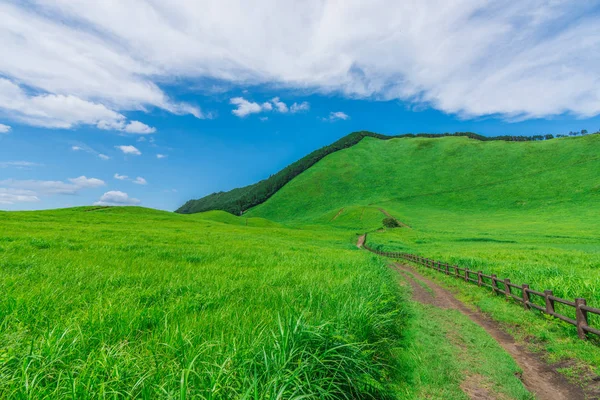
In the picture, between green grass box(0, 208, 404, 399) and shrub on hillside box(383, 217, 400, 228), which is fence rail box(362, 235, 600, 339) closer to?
green grass box(0, 208, 404, 399)

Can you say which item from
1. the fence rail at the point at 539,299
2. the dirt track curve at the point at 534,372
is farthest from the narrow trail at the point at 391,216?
the dirt track curve at the point at 534,372

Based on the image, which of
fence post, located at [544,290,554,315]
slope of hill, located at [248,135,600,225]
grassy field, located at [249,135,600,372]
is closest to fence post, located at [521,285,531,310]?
fence post, located at [544,290,554,315]

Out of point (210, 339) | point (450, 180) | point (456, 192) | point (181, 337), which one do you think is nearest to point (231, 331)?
point (210, 339)

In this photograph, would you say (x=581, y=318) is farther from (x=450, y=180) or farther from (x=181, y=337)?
(x=450, y=180)

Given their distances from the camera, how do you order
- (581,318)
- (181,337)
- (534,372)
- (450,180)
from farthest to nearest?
1. (450,180)
2. (581,318)
3. (534,372)
4. (181,337)

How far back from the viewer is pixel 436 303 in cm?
1302

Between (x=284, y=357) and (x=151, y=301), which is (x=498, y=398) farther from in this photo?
(x=151, y=301)

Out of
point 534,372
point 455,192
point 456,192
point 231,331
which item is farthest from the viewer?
point 455,192

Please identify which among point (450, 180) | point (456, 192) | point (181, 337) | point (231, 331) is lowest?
point (231, 331)

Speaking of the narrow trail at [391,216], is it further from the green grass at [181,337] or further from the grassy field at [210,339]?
the green grass at [181,337]

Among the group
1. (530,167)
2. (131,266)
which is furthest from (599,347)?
(530,167)

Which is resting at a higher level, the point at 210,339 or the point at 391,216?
the point at 391,216

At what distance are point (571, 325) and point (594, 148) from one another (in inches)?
6418

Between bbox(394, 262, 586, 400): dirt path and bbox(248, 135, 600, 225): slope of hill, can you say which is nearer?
bbox(394, 262, 586, 400): dirt path
